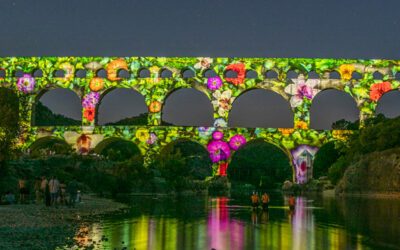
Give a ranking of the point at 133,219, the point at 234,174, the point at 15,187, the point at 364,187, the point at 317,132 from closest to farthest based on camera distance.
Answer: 1. the point at 133,219
2. the point at 15,187
3. the point at 364,187
4. the point at 317,132
5. the point at 234,174

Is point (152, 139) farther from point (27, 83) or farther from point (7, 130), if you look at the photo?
point (7, 130)

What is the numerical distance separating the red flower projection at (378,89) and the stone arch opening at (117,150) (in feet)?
75.5

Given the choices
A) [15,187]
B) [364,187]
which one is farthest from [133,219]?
[364,187]

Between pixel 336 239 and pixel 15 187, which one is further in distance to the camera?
pixel 15 187

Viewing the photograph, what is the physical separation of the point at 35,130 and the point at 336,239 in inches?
2022

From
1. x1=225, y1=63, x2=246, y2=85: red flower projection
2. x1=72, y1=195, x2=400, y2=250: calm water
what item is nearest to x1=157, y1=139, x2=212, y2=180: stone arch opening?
x1=225, y1=63, x2=246, y2=85: red flower projection

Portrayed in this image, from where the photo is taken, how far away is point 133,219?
2025 centimetres

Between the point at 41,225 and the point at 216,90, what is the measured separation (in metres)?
46.6

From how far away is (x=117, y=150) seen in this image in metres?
70.6

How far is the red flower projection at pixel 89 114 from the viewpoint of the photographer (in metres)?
63.8

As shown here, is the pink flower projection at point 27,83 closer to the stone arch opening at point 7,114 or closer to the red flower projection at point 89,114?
the red flower projection at point 89,114

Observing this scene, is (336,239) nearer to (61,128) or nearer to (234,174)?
(61,128)

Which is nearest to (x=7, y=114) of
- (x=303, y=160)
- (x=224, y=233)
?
(x=224, y=233)

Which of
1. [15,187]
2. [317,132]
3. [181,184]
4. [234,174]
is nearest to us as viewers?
[15,187]
